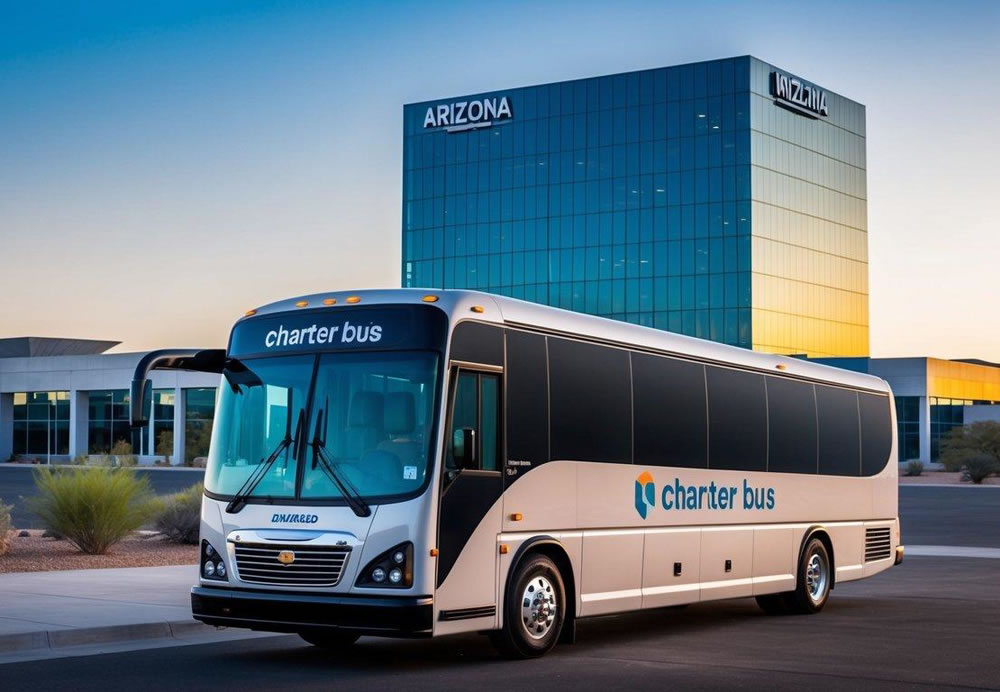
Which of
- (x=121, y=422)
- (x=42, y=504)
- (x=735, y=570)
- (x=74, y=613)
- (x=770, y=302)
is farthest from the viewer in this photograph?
(x=770, y=302)

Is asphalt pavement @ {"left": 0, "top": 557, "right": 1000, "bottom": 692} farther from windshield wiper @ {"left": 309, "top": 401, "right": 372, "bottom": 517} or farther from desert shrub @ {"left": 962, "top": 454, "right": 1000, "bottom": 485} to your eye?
desert shrub @ {"left": 962, "top": 454, "right": 1000, "bottom": 485}

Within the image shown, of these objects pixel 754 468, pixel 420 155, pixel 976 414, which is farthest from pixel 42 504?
pixel 420 155

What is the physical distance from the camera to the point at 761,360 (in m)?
17.6

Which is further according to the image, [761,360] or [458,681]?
[761,360]

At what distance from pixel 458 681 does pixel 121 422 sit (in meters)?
92.8

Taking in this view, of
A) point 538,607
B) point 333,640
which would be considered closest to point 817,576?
point 538,607

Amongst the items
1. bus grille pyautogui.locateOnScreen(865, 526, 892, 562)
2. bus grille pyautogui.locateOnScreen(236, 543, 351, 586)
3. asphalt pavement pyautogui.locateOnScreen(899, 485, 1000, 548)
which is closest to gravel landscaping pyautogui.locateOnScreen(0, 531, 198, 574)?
bus grille pyautogui.locateOnScreen(236, 543, 351, 586)

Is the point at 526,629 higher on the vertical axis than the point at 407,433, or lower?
lower

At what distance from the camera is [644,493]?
1462cm

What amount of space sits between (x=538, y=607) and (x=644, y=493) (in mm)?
2289

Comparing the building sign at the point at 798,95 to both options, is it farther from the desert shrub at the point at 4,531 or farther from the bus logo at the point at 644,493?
the bus logo at the point at 644,493

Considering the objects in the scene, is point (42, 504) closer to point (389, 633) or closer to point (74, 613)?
point (74, 613)

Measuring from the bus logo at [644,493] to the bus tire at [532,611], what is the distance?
1646mm

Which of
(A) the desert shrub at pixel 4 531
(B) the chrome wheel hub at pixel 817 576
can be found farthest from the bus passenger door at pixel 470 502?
(A) the desert shrub at pixel 4 531
